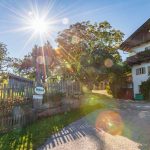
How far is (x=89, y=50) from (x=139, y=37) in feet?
25.2

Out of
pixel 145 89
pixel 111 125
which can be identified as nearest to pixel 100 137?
pixel 111 125

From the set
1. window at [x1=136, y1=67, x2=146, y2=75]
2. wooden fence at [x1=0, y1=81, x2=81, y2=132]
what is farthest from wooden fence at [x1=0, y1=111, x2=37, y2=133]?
window at [x1=136, y1=67, x2=146, y2=75]

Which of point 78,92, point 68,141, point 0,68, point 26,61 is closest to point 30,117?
point 68,141

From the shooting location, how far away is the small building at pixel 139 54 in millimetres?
33156

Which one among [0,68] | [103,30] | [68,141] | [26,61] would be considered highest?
[103,30]

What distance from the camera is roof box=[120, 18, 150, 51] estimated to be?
3448cm

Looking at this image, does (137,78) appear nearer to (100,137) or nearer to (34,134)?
(100,137)

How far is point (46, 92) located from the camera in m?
14.9

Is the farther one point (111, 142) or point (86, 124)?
point (86, 124)

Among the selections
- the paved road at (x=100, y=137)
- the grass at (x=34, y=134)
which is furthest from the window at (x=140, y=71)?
the paved road at (x=100, y=137)

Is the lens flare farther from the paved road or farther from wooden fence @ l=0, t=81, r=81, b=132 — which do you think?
wooden fence @ l=0, t=81, r=81, b=132

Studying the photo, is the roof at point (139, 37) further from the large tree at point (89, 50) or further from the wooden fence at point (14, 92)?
the wooden fence at point (14, 92)

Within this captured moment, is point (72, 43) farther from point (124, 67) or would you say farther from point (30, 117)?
point (30, 117)

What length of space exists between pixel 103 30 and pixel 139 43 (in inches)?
377
